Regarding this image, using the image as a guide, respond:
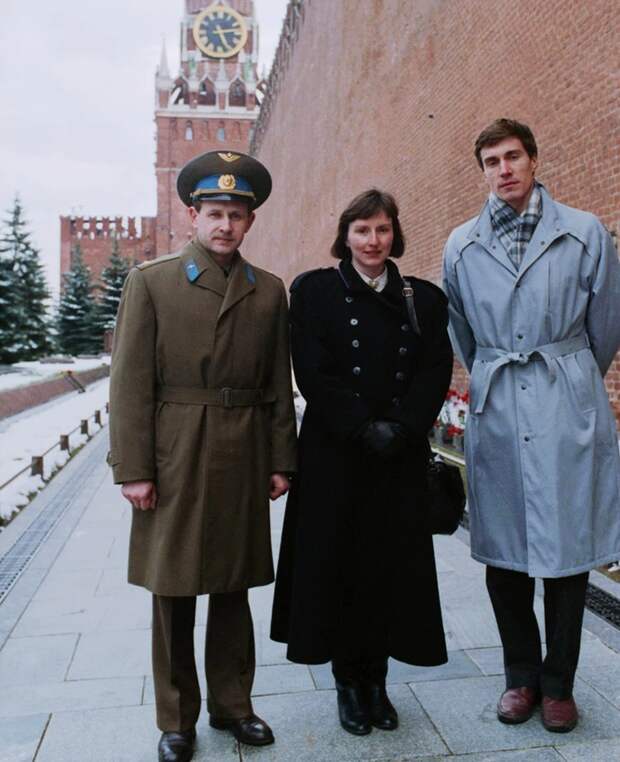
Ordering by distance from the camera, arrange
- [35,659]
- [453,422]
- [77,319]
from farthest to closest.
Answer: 1. [77,319]
2. [453,422]
3. [35,659]

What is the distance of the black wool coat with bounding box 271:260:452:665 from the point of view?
9.03ft

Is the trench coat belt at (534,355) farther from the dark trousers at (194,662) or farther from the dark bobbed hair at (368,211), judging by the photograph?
the dark trousers at (194,662)

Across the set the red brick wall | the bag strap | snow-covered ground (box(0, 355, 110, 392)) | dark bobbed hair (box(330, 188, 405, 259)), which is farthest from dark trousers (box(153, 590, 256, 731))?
the red brick wall

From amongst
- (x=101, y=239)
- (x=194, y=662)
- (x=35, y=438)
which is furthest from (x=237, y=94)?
(x=194, y=662)

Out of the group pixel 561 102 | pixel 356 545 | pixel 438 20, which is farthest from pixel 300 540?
pixel 438 20

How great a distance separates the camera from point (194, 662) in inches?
107

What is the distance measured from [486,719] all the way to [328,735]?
22.5 inches

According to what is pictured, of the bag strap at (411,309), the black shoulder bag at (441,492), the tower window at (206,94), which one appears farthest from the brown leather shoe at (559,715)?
the tower window at (206,94)

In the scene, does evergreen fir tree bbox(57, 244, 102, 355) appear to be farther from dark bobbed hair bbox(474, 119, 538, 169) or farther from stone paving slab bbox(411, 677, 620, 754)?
dark bobbed hair bbox(474, 119, 538, 169)

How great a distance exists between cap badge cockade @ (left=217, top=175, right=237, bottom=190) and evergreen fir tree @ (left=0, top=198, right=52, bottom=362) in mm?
22583

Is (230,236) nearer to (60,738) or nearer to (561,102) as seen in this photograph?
(60,738)

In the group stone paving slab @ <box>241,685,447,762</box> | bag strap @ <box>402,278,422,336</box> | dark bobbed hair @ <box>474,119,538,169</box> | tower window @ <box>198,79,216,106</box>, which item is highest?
tower window @ <box>198,79,216,106</box>

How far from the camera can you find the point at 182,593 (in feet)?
8.53

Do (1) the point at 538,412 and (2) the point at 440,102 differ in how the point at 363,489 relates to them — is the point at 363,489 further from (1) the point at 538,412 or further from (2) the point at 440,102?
(2) the point at 440,102
